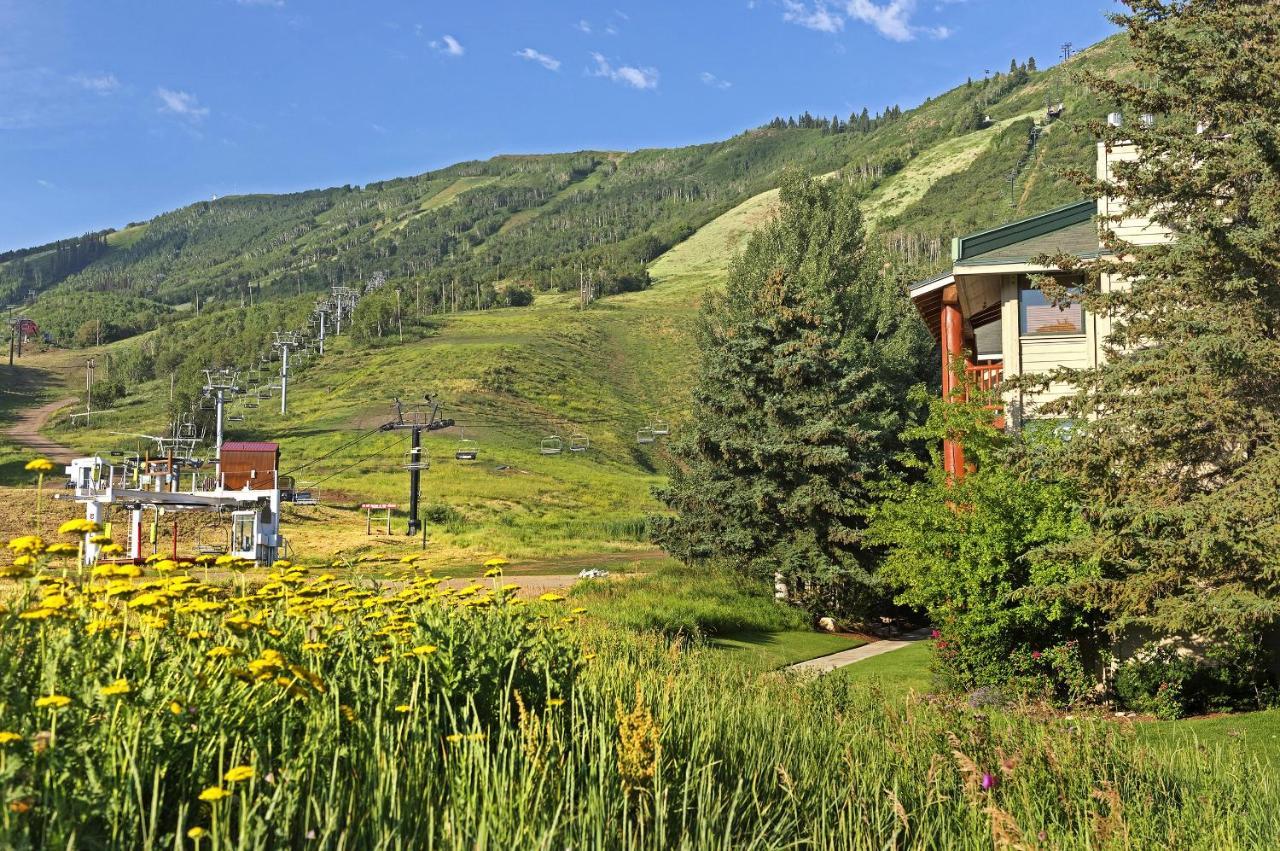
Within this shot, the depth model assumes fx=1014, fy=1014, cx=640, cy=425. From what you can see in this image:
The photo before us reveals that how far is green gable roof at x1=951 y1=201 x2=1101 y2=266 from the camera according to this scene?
2011 centimetres

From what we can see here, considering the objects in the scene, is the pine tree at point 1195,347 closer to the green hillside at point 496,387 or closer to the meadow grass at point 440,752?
the meadow grass at point 440,752

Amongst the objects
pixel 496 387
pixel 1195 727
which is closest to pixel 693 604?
pixel 1195 727

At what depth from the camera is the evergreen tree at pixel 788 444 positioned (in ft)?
86.0

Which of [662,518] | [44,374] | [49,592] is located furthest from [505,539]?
[44,374]

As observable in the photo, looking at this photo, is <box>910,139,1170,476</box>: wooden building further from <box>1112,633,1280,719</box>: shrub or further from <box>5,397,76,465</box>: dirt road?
<box>5,397,76,465</box>: dirt road

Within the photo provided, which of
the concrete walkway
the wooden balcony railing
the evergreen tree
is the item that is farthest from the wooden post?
the concrete walkway

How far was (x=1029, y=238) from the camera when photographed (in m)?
21.2

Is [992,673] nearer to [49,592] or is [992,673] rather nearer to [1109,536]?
[1109,536]

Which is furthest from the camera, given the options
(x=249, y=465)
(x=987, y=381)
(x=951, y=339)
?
(x=249, y=465)

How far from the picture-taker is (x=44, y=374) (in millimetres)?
144000

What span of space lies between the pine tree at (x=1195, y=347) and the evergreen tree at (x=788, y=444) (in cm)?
1053

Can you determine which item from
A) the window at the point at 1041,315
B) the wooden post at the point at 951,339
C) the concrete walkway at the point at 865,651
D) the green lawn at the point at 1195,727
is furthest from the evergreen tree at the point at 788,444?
the green lawn at the point at 1195,727

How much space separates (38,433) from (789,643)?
99.1 meters

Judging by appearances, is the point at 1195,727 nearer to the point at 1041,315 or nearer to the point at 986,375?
the point at 1041,315
